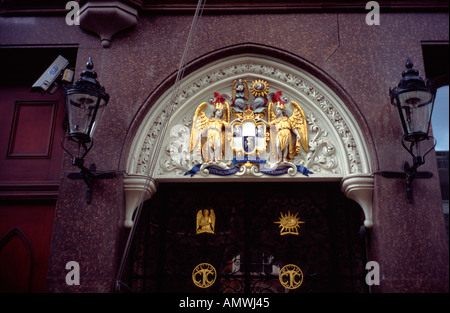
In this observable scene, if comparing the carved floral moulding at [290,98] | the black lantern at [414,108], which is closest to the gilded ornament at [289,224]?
the carved floral moulding at [290,98]

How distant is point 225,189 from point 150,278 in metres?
1.20

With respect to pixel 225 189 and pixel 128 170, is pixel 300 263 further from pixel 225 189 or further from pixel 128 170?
pixel 128 170

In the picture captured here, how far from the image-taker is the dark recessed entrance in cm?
420

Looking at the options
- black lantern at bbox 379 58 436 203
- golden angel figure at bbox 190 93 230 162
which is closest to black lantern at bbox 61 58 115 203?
golden angel figure at bbox 190 93 230 162

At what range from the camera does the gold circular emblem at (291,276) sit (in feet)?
13.4

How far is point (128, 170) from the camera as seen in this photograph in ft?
13.3

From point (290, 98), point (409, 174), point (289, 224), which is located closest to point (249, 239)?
point (289, 224)

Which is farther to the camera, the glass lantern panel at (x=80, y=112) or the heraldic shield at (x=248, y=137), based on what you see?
the heraldic shield at (x=248, y=137)

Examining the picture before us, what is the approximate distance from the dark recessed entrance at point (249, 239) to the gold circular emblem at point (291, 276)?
0.05 metres

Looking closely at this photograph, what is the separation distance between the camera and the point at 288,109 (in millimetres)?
4344

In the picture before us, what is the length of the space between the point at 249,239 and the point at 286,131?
119 centimetres

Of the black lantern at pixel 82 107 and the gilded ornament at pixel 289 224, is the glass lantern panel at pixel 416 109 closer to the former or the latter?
the gilded ornament at pixel 289 224

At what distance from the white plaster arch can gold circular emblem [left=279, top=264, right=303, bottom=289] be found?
84 centimetres
